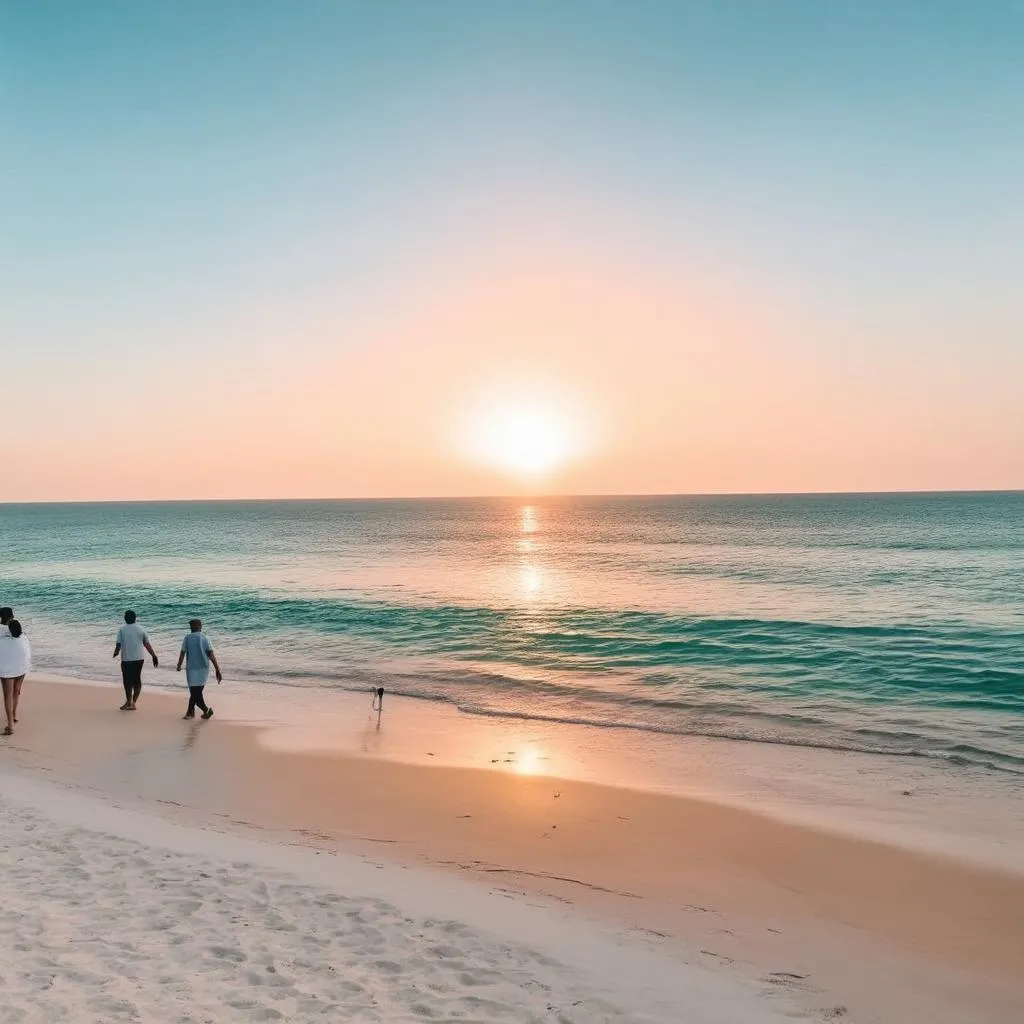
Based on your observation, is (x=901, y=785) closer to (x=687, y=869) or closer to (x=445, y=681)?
(x=687, y=869)

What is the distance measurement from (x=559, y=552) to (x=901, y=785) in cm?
6313

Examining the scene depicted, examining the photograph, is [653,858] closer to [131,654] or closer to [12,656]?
[12,656]

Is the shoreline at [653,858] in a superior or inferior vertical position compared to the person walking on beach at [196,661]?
inferior

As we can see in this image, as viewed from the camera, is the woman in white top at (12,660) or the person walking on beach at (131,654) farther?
the person walking on beach at (131,654)

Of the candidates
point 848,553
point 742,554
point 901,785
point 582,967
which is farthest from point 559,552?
point 582,967

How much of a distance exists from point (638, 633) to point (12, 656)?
1798cm

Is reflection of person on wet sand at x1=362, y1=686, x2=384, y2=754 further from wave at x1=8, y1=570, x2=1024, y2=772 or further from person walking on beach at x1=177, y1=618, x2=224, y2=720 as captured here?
person walking on beach at x1=177, y1=618, x2=224, y2=720

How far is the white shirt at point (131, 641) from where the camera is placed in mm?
15562

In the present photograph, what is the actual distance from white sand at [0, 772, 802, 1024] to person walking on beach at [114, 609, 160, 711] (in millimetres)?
7434

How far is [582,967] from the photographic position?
6.33m

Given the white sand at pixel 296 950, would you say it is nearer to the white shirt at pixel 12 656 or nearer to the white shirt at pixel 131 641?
the white shirt at pixel 12 656

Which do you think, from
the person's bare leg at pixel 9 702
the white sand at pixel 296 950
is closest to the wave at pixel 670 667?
the person's bare leg at pixel 9 702

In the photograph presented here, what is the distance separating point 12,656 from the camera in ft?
44.1

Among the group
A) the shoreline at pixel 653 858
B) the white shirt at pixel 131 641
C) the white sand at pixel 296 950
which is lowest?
the shoreline at pixel 653 858
